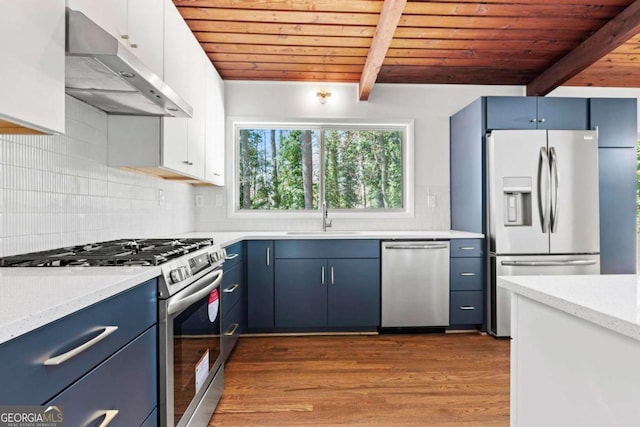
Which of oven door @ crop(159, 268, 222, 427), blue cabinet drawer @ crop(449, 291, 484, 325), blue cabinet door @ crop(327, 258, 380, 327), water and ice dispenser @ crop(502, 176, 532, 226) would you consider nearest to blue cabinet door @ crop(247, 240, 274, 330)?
blue cabinet door @ crop(327, 258, 380, 327)

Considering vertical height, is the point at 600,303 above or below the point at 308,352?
above

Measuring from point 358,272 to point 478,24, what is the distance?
2185 millimetres

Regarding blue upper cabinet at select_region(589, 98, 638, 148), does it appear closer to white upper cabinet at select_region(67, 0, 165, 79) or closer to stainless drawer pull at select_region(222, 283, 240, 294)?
stainless drawer pull at select_region(222, 283, 240, 294)

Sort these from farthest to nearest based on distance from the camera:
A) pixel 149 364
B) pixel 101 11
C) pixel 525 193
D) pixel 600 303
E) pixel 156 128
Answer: pixel 525 193, pixel 156 128, pixel 101 11, pixel 149 364, pixel 600 303

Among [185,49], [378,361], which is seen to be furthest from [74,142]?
[378,361]

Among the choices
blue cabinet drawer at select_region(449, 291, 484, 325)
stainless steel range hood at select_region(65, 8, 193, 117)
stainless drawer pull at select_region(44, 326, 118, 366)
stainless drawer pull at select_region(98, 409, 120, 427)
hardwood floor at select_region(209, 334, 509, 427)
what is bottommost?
hardwood floor at select_region(209, 334, 509, 427)

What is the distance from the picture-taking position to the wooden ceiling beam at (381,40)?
2428 millimetres

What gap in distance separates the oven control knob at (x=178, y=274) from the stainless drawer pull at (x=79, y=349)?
14.4 inches

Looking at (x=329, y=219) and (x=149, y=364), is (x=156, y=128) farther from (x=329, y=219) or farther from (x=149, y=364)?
(x=329, y=219)

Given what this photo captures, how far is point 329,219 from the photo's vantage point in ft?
12.1

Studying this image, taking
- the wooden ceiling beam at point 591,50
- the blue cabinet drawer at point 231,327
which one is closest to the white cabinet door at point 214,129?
the blue cabinet drawer at point 231,327

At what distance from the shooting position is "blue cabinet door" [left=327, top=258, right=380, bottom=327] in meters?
3.11

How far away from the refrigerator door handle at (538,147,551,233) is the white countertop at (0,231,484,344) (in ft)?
9.83

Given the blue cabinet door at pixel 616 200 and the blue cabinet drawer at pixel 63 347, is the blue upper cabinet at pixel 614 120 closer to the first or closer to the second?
the blue cabinet door at pixel 616 200
